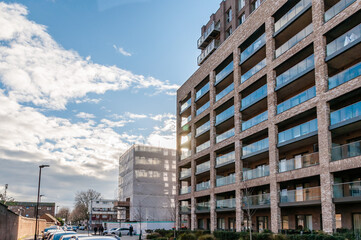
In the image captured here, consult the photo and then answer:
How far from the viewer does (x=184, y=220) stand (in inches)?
2559

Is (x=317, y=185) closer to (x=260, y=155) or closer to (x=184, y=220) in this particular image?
(x=260, y=155)

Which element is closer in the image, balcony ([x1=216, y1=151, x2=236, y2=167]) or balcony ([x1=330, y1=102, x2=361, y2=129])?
balcony ([x1=330, y1=102, x2=361, y2=129])

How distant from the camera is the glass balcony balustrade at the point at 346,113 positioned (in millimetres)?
23125

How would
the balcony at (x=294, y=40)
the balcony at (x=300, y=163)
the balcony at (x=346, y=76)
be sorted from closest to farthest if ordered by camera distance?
the balcony at (x=346, y=76)
the balcony at (x=300, y=163)
the balcony at (x=294, y=40)

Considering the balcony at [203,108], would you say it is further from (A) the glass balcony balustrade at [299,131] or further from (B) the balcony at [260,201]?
(A) the glass balcony balustrade at [299,131]

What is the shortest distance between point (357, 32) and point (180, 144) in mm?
32682

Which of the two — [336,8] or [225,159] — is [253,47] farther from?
[225,159]

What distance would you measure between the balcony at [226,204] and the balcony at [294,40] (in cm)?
1477

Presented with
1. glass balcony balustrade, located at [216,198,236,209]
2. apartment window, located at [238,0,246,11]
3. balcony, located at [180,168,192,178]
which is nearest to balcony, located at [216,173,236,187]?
glass balcony balustrade, located at [216,198,236,209]

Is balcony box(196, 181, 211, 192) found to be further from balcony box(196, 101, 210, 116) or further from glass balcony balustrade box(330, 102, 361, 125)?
glass balcony balustrade box(330, 102, 361, 125)

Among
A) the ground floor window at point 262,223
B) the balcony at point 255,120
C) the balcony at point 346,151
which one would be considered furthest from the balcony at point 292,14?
the ground floor window at point 262,223

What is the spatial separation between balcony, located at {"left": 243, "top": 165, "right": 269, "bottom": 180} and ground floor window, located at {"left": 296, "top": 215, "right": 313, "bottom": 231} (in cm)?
431

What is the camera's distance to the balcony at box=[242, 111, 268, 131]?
32.6 m

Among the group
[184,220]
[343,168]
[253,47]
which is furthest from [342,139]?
[184,220]
